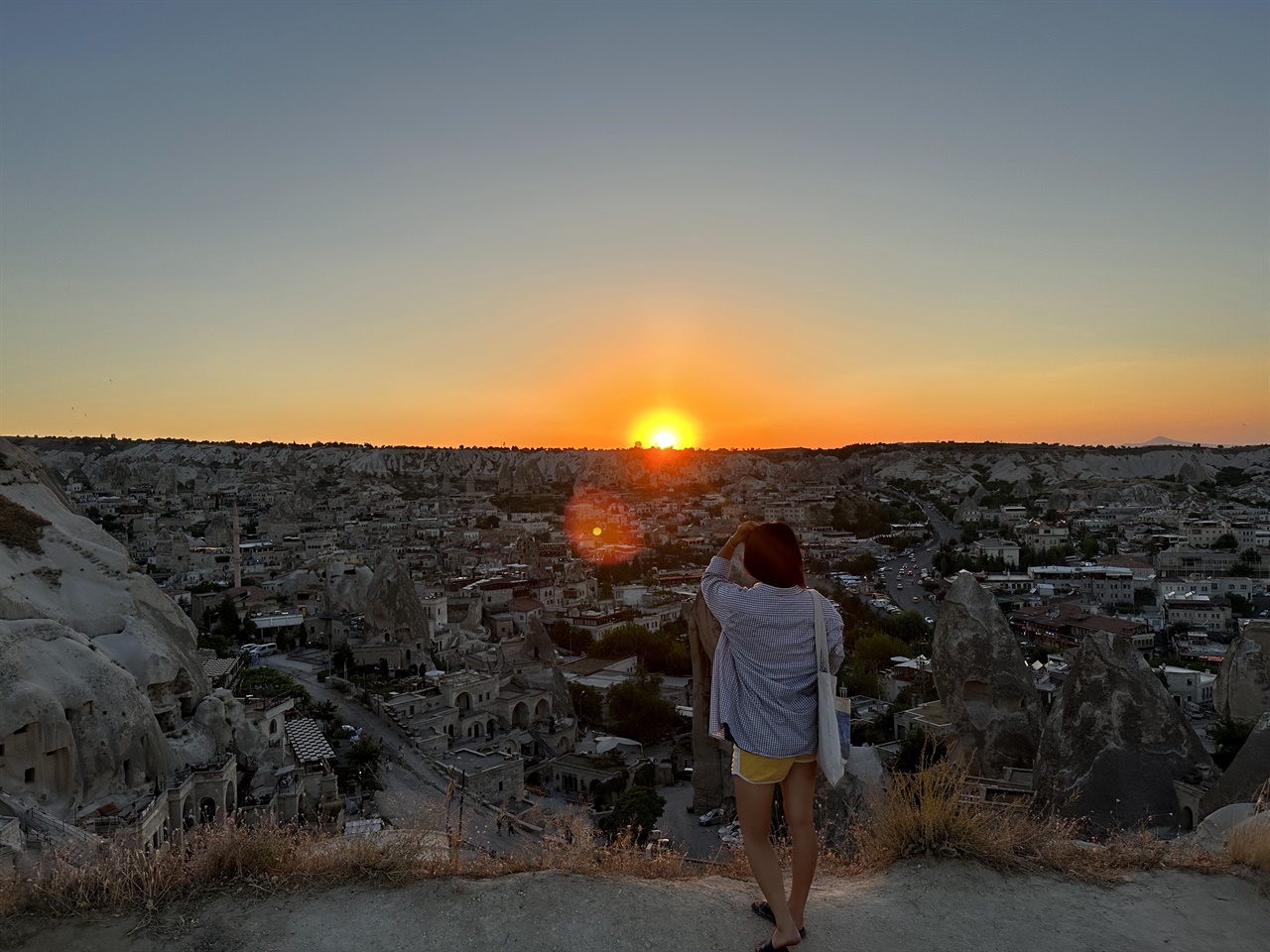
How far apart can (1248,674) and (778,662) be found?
11341 mm

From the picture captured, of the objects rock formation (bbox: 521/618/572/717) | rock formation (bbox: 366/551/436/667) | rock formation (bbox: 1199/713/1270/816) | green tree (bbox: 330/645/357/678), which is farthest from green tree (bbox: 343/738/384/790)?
rock formation (bbox: 1199/713/1270/816)

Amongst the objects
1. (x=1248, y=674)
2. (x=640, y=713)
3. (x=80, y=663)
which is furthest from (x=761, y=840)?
(x=640, y=713)

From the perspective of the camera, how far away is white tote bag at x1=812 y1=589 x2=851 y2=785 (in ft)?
7.73

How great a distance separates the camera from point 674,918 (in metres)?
2.61

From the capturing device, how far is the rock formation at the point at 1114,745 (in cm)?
719

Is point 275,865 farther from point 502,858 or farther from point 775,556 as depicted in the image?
point 775,556

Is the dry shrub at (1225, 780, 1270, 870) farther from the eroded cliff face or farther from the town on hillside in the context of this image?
the eroded cliff face

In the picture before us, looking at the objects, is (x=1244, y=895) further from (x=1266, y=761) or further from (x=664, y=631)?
(x=664, y=631)

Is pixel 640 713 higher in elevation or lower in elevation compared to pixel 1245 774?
lower

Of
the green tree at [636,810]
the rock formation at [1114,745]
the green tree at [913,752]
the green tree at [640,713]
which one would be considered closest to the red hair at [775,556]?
the rock formation at [1114,745]

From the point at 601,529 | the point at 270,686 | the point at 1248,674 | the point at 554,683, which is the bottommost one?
the point at 554,683

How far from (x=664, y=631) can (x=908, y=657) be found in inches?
319

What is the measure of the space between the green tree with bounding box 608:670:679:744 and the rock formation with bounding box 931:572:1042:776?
1020 cm

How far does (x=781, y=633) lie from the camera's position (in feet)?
7.92
